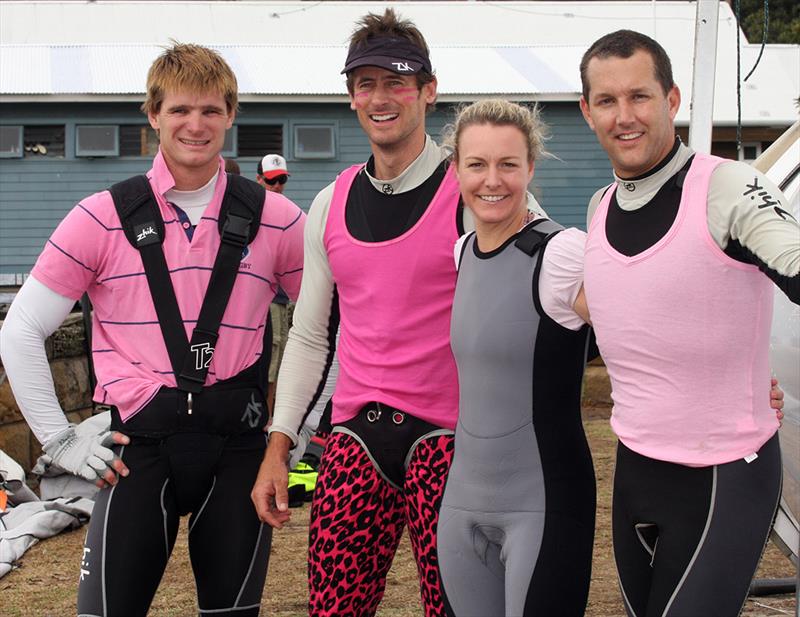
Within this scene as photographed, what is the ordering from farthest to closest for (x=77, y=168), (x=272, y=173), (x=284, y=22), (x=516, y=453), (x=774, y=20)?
(x=774, y=20) < (x=284, y=22) < (x=77, y=168) < (x=272, y=173) < (x=516, y=453)

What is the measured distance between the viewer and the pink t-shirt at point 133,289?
11.4ft

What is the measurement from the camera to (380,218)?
345 cm

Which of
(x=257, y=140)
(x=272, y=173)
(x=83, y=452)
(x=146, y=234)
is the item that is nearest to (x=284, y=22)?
(x=257, y=140)

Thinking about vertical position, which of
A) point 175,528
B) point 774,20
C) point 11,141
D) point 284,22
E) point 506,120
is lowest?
point 175,528

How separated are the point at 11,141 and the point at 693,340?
47.8 feet

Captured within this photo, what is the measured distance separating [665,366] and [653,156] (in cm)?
54

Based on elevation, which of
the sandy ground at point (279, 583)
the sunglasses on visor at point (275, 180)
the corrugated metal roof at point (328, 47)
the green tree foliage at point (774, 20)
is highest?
the green tree foliage at point (774, 20)

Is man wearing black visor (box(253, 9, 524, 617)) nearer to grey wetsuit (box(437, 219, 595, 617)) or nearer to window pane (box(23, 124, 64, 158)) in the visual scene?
grey wetsuit (box(437, 219, 595, 617))

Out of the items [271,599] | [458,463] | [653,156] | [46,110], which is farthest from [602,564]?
[46,110]

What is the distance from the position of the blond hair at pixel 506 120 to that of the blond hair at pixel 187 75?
0.79 meters

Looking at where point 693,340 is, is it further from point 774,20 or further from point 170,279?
point 774,20

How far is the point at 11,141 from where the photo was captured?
15805 millimetres

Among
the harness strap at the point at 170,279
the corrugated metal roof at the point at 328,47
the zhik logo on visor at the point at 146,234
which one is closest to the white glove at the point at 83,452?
the harness strap at the point at 170,279

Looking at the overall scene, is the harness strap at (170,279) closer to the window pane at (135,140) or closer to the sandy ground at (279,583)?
the sandy ground at (279,583)
